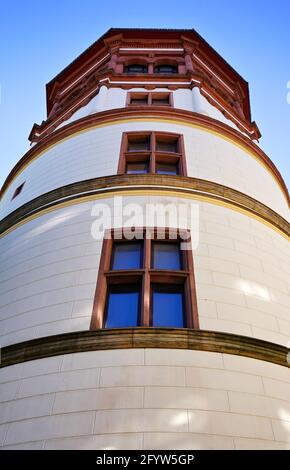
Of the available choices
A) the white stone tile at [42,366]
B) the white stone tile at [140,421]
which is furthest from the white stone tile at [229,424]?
the white stone tile at [42,366]

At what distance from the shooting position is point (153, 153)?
38.3 ft

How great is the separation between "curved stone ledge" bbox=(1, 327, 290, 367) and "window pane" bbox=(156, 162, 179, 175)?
6.11m

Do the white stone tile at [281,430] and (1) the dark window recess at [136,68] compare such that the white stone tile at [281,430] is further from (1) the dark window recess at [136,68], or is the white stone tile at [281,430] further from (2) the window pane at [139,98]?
(1) the dark window recess at [136,68]

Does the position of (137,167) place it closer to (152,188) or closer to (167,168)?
(167,168)

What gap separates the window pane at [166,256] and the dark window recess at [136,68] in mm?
14553

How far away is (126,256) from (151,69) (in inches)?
569

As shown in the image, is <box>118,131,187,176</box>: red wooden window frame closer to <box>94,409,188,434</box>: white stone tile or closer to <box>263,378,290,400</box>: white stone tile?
<box>263,378,290,400</box>: white stone tile

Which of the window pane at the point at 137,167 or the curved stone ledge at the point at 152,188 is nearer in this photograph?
the curved stone ledge at the point at 152,188

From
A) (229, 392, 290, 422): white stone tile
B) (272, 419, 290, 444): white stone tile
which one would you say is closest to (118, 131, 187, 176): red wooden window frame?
(229, 392, 290, 422): white stone tile

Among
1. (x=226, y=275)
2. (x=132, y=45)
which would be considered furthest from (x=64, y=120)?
(x=226, y=275)

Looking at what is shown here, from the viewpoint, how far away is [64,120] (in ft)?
60.9

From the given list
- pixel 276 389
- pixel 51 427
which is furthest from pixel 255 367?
pixel 51 427

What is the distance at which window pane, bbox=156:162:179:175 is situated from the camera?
38.1 feet

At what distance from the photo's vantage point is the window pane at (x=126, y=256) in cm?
825
